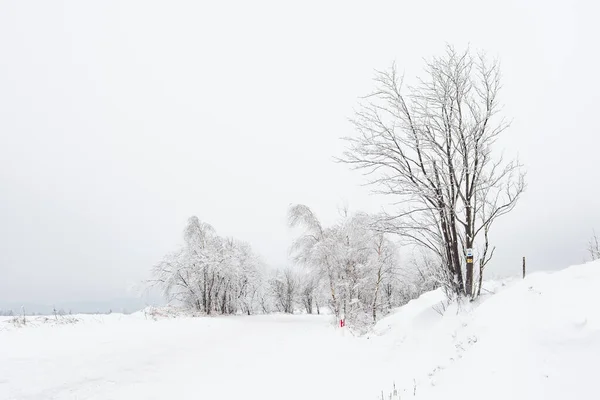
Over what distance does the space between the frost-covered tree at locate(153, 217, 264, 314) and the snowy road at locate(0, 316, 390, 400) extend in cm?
2135

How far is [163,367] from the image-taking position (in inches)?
346

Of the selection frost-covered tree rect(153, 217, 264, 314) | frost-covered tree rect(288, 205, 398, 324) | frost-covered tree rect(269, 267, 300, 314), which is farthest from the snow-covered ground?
frost-covered tree rect(269, 267, 300, 314)

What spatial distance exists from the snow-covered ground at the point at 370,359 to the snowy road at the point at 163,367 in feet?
0.09

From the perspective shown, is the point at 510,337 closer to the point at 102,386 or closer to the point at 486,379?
the point at 486,379

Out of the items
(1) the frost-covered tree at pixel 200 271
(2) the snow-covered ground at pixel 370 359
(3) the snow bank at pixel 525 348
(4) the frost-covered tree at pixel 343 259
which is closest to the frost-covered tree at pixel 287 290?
(1) the frost-covered tree at pixel 200 271

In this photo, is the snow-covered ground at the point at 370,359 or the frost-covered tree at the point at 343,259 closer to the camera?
the snow-covered ground at the point at 370,359

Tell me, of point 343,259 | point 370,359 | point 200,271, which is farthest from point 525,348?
point 200,271

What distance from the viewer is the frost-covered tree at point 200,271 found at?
33.0 metres

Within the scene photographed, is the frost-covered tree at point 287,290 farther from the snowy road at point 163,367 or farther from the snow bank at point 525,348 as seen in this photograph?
the snow bank at point 525,348

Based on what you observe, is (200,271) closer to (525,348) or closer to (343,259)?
(343,259)

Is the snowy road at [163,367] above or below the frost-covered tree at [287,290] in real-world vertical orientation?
above

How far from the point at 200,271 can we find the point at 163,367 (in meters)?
25.4

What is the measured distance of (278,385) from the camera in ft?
23.5

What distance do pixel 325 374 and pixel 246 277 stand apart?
1296 inches
